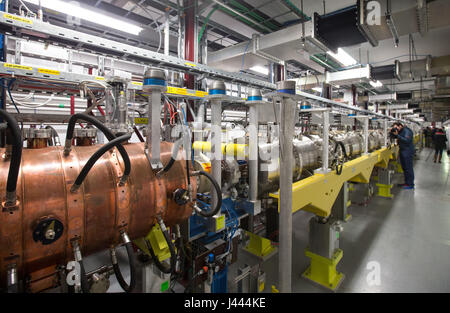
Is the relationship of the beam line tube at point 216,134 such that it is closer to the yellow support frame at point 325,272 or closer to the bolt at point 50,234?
the bolt at point 50,234

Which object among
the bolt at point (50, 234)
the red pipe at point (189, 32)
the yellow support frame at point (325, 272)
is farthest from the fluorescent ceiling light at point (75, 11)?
the yellow support frame at point (325, 272)

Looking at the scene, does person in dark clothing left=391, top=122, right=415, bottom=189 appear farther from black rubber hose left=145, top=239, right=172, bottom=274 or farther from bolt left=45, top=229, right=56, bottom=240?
bolt left=45, top=229, right=56, bottom=240

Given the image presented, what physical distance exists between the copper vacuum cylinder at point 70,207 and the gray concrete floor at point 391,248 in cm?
157

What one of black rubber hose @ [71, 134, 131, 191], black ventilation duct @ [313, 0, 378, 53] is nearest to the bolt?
black rubber hose @ [71, 134, 131, 191]

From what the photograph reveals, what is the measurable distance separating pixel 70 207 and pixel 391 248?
9.87 feet

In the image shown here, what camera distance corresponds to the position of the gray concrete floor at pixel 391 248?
187 cm

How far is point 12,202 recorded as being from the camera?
53cm

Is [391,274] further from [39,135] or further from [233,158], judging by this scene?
[39,135]

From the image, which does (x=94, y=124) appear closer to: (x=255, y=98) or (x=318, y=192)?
(x=255, y=98)

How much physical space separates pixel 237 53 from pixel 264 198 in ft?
7.03

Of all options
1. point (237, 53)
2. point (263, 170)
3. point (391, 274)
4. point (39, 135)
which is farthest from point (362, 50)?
point (39, 135)

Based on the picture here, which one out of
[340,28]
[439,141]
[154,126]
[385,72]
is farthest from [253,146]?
[439,141]

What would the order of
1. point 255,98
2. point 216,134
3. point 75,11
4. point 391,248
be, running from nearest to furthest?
1. point 216,134
2. point 255,98
3. point 75,11
4. point 391,248

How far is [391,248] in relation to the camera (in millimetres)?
2395
